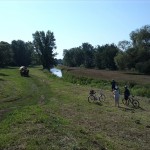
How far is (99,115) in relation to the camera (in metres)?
32.0

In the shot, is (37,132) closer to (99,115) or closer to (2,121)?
(2,121)

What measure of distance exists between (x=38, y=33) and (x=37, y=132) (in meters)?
137

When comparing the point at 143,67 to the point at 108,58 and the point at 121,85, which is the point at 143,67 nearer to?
the point at 121,85

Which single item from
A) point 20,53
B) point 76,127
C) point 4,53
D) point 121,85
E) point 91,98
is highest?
point 4,53

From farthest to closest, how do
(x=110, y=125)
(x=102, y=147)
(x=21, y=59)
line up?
(x=21, y=59) → (x=110, y=125) → (x=102, y=147)

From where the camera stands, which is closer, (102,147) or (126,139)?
(102,147)

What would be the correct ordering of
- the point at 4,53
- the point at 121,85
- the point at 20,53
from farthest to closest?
the point at 20,53 < the point at 4,53 < the point at 121,85

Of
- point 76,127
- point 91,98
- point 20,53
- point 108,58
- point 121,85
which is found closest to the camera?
point 76,127

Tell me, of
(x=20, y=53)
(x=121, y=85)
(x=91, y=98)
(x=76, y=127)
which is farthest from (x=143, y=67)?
(x=20, y=53)

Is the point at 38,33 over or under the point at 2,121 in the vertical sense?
over

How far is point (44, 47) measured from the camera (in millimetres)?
155500

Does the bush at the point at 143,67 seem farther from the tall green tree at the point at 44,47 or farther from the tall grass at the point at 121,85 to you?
the tall green tree at the point at 44,47

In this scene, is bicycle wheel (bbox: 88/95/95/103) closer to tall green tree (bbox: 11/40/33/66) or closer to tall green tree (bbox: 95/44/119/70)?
tall green tree (bbox: 95/44/119/70)

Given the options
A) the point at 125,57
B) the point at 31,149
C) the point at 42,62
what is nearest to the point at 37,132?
the point at 31,149
